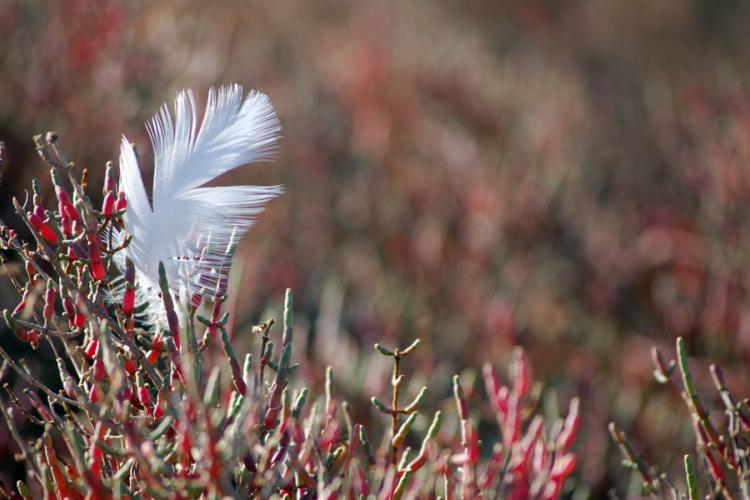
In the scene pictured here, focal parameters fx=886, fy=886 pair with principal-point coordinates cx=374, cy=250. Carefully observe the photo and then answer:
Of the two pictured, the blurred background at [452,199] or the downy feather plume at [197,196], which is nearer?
the downy feather plume at [197,196]

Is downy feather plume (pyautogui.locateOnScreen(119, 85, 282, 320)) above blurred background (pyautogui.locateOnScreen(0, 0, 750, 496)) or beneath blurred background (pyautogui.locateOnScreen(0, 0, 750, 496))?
above

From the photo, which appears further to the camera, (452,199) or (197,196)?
(452,199)

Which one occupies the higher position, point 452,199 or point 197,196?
point 197,196

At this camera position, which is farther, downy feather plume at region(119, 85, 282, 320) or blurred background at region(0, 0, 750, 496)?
blurred background at region(0, 0, 750, 496)

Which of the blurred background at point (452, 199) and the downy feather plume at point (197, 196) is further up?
the downy feather plume at point (197, 196)
